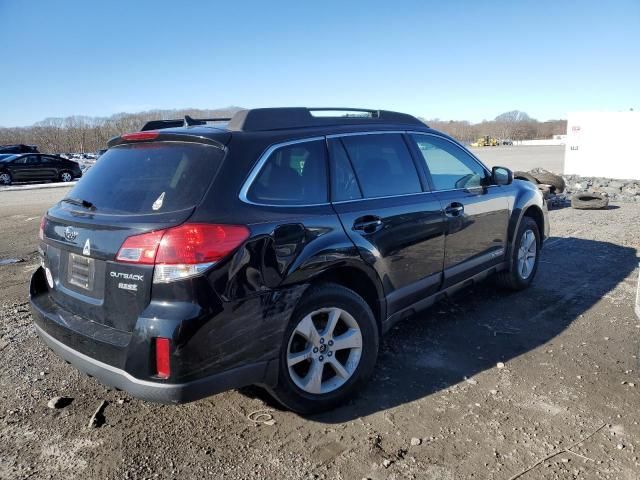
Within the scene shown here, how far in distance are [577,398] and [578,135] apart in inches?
592

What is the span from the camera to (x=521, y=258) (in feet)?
17.5

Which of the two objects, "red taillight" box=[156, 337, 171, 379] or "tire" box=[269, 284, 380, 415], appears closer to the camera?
"red taillight" box=[156, 337, 171, 379]

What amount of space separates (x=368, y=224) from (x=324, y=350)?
86 centimetres

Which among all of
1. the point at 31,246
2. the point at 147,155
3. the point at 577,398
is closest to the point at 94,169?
the point at 147,155

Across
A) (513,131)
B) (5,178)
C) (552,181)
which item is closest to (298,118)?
(552,181)

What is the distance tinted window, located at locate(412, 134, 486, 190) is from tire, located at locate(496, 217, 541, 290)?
0.88 meters

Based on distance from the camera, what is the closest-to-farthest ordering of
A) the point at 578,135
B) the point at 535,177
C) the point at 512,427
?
the point at 512,427
the point at 535,177
the point at 578,135

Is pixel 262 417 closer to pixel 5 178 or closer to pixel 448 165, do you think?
pixel 448 165

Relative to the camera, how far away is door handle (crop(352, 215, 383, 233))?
10.7ft

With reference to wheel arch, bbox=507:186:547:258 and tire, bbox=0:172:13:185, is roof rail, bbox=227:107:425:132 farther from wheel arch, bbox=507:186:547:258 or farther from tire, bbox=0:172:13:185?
tire, bbox=0:172:13:185

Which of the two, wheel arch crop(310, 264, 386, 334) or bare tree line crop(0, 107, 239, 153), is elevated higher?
bare tree line crop(0, 107, 239, 153)

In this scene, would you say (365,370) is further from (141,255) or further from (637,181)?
(637,181)

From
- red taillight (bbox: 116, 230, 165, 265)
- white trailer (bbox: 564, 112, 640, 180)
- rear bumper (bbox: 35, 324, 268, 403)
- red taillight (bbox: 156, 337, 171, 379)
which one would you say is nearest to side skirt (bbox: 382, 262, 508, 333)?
rear bumper (bbox: 35, 324, 268, 403)

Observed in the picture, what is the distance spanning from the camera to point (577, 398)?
10.8ft
